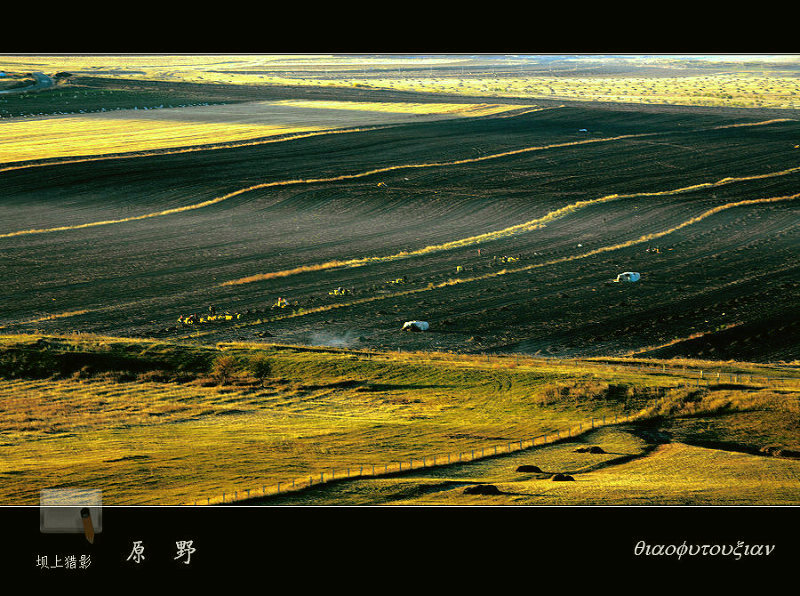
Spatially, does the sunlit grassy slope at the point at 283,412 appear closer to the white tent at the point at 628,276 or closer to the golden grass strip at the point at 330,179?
the white tent at the point at 628,276

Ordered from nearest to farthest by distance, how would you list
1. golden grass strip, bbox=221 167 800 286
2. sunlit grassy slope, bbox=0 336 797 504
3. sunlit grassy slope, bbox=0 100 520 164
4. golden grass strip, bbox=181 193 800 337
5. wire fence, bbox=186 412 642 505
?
wire fence, bbox=186 412 642 505
sunlit grassy slope, bbox=0 336 797 504
golden grass strip, bbox=181 193 800 337
golden grass strip, bbox=221 167 800 286
sunlit grassy slope, bbox=0 100 520 164

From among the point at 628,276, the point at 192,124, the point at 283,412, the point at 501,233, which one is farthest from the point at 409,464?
the point at 192,124

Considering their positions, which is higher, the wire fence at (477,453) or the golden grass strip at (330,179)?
the golden grass strip at (330,179)

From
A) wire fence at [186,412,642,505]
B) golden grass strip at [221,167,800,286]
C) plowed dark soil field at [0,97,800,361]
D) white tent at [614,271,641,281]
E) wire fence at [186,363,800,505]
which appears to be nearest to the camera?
wire fence at [186,412,642,505]

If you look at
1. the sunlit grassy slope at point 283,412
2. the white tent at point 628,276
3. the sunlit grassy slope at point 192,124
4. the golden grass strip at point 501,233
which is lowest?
the sunlit grassy slope at point 283,412

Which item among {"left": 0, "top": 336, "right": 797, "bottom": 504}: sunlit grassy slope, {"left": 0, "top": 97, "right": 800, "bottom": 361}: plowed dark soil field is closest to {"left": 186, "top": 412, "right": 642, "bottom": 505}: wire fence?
{"left": 0, "top": 336, "right": 797, "bottom": 504}: sunlit grassy slope

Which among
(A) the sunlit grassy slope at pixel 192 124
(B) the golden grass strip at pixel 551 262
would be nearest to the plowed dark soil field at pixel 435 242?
(B) the golden grass strip at pixel 551 262

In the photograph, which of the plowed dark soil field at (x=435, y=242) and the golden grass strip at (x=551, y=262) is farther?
the golden grass strip at (x=551, y=262)

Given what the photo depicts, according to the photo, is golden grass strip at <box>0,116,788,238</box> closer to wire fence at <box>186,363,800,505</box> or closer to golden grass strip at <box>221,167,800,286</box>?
golden grass strip at <box>221,167,800,286</box>
